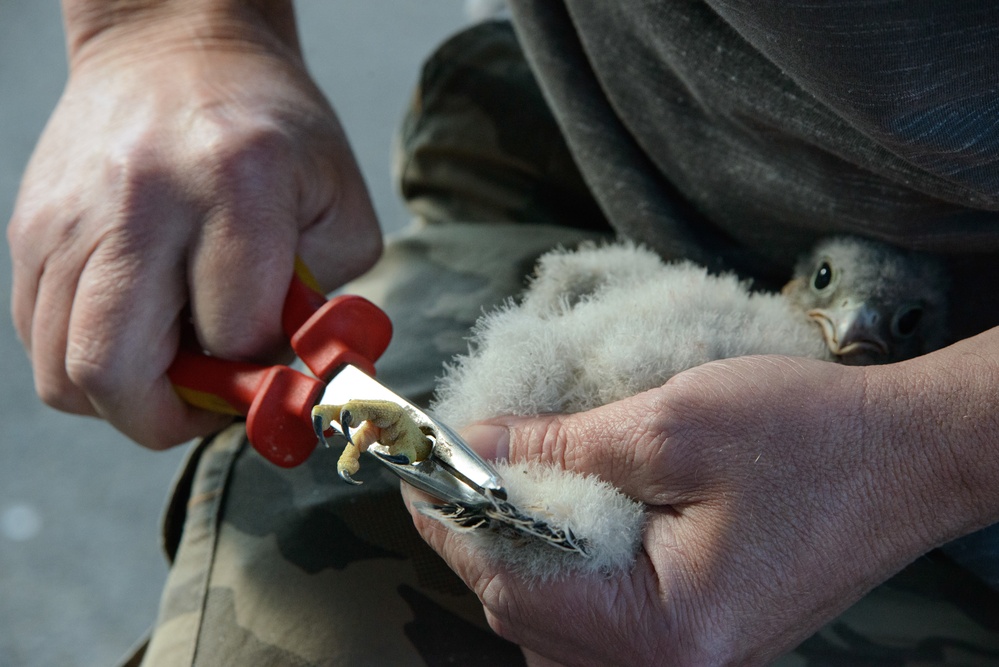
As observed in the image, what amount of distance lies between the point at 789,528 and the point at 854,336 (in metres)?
0.20

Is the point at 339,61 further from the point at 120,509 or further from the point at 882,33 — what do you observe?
the point at 882,33

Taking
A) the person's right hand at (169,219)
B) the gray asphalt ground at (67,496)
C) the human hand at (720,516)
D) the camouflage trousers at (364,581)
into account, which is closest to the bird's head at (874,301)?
the human hand at (720,516)

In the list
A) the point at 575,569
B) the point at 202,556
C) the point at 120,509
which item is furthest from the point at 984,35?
the point at 120,509

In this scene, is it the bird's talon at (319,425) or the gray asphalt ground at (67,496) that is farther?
the gray asphalt ground at (67,496)

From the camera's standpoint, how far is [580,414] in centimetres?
65

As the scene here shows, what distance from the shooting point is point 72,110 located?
3.03ft

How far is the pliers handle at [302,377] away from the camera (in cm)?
69

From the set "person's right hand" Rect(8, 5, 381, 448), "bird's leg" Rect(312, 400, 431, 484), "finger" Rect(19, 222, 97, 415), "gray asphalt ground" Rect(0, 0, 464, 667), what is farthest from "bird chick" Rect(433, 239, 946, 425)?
"gray asphalt ground" Rect(0, 0, 464, 667)

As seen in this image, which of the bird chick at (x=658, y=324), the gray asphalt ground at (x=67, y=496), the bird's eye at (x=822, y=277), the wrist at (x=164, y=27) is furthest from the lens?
the gray asphalt ground at (x=67, y=496)

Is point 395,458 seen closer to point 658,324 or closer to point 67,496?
point 658,324

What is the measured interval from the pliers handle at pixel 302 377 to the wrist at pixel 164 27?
0.37 meters

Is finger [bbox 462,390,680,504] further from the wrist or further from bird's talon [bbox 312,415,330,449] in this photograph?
the wrist

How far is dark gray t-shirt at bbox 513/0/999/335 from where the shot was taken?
2.09 ft

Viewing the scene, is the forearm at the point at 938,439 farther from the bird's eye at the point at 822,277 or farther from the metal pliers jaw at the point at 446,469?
the metal pliers jaw at the point at 446,469
